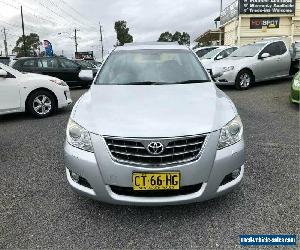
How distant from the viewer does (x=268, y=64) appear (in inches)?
418

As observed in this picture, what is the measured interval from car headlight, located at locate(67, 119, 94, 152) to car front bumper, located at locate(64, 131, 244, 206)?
0.05 m

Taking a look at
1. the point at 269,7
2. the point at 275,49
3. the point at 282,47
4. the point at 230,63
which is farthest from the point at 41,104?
the point at 269,7

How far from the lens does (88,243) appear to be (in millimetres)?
2598

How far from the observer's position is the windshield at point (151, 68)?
3.99 m

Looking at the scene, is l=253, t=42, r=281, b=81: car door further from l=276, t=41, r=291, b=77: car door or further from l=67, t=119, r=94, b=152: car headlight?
l=67, t=119, r=94, b=152: car headlight

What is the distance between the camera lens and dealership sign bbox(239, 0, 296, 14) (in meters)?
23.9

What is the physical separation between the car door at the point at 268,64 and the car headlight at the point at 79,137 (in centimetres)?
870

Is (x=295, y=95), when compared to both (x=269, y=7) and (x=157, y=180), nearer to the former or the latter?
(x=157, y=180)

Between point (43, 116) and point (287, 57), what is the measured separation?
8282mm

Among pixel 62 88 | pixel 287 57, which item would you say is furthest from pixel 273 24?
pixel 62 88

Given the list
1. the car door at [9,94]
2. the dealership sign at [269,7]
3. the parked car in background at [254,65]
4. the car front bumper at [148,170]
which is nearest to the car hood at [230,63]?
the parked car in background at [254,65]

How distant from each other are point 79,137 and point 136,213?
0.89 metres

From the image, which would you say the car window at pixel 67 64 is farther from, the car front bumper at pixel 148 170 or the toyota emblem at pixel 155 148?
the toyota emblem at pixel 155 148

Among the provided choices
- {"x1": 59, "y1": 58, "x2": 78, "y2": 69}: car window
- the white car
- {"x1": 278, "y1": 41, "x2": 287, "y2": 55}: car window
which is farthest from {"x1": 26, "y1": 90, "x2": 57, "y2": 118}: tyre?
{"x1": 278, "y1": 41, "x2": 287, "y2": 55}: car window
